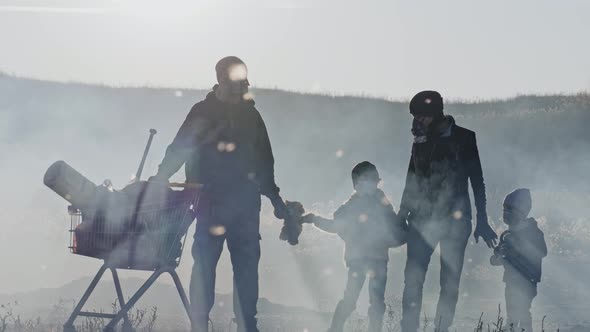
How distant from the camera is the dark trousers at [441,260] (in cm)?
897

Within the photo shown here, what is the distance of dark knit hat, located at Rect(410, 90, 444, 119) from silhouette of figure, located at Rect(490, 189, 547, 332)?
1.31 metres

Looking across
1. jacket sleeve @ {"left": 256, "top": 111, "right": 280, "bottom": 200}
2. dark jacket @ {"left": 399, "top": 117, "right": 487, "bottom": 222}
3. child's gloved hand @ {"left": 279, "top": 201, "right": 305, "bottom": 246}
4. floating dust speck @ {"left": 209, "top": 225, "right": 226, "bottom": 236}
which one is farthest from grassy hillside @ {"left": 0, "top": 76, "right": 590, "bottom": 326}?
floating dust speck @ {"left": 209, "top": 225, "right": 226, "bottom": 236}

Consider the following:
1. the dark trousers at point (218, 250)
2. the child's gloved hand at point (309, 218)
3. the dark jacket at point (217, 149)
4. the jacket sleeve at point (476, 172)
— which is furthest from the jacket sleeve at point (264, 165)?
the jacket sleeve at point (476, 172)

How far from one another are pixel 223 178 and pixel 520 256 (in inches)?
130

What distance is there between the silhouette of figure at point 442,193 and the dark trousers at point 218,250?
1749mm

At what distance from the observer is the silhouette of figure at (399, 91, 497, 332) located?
29.4 ft

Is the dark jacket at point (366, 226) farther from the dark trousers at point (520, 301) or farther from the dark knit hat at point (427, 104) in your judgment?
the dark trousers at point (520, 301)

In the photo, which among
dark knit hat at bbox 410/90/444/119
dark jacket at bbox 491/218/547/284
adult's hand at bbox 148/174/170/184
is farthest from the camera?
dark jacket at bbox 491/218/547/284

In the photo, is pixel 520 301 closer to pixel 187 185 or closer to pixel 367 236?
pixel 367 236

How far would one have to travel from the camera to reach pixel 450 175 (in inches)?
353

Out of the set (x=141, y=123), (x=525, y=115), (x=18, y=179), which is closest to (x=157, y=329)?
(x=18, y=179)

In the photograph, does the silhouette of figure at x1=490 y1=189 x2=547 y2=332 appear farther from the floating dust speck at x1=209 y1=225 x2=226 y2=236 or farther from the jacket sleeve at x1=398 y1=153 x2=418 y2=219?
the floating dust speck at x1=209 y1=225 x2=226 y2=236

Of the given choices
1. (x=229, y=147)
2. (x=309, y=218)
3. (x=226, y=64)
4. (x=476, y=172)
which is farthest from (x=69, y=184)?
(x=476, y=172)

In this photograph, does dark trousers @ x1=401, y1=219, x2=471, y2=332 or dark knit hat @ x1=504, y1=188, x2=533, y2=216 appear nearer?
dark trousers @ x1=401, y1=219, x2=471, y2=332
